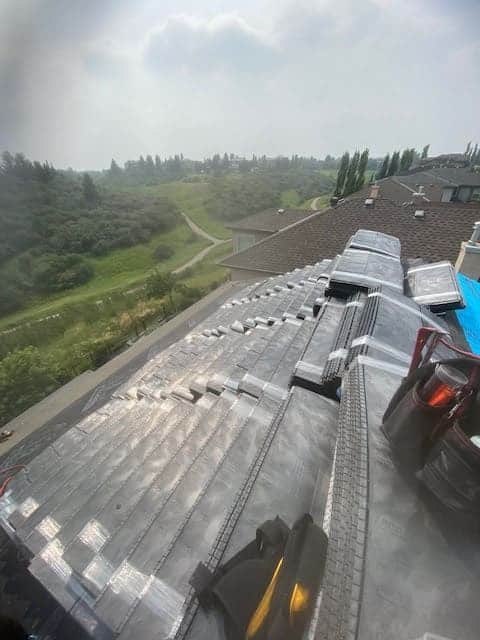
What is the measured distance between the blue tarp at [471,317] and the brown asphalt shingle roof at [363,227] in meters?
4.97

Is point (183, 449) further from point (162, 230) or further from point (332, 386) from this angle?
point (162, 230)

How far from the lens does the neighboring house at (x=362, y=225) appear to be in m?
9.17

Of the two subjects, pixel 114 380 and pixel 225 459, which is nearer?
pixel 225 459

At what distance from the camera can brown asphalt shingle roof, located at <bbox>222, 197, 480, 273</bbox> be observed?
9.12 m

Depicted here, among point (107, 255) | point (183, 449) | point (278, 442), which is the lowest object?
point (107, 255)

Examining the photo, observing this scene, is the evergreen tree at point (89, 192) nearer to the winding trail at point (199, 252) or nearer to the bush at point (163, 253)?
the winding trail at point (199, 252)

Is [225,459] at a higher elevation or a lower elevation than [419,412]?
lower

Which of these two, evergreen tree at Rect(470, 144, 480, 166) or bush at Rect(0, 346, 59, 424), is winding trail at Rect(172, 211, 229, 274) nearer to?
bush at Rect(0, 346, 59, 424)

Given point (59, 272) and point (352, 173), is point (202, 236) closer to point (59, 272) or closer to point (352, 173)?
point (59, 272)

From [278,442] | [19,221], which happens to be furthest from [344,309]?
[19,221]

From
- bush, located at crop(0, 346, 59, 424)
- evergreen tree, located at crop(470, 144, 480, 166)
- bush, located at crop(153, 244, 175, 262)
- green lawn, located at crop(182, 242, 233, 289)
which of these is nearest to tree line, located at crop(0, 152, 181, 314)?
bush, located at crop(153, 244, 175, 262)

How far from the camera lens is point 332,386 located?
228 cm

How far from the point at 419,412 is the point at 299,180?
80304 millimetres

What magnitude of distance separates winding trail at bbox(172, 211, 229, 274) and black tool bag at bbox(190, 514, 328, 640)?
92.9 ft
